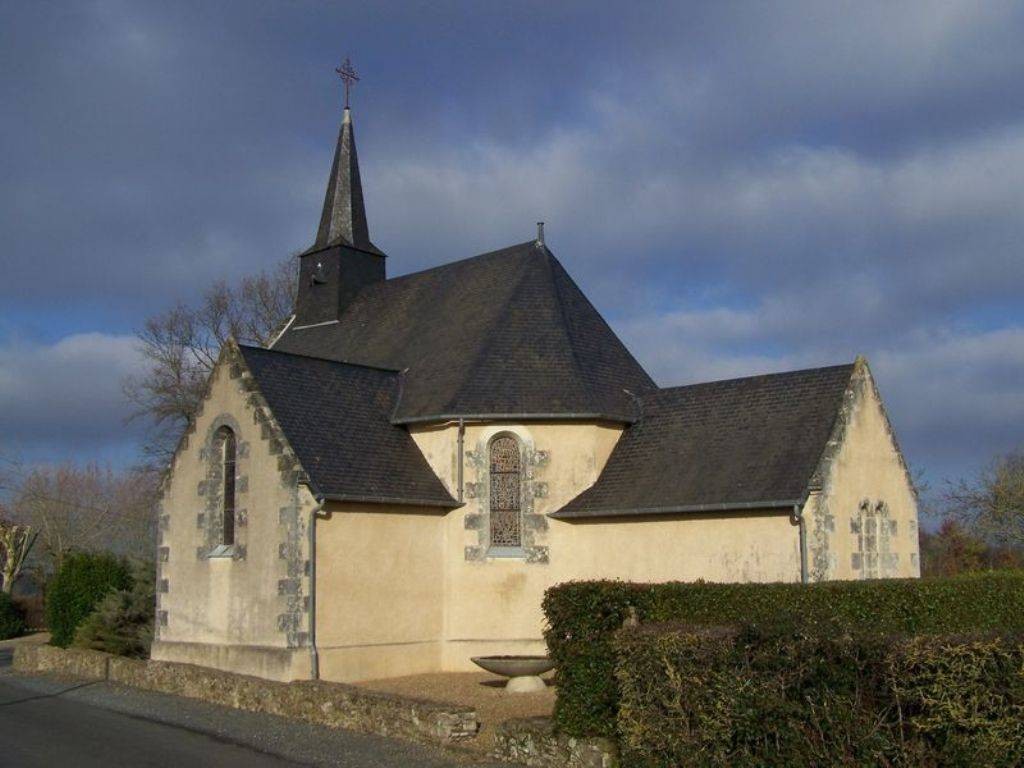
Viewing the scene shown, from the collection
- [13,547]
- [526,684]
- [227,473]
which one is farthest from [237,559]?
[13,547]

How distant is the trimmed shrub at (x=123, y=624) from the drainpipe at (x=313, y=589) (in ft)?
20.3

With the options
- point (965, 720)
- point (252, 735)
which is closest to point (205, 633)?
point (252, 735)

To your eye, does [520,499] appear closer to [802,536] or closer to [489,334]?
[489,334]

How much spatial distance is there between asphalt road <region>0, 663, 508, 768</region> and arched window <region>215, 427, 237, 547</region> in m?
3.45

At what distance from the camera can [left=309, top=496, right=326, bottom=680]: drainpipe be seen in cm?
1772

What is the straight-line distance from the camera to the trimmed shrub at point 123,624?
2262 cm

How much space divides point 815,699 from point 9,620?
32.7 metres

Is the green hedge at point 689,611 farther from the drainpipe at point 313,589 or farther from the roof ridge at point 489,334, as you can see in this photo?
the roof ridge at point 489,334

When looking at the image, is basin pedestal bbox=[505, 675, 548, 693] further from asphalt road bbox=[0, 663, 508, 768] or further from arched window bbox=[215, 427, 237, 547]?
arched window bbox=[215, 427, 237, 547]

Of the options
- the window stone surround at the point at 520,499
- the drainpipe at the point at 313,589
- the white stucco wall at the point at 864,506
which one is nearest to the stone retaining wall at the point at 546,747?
the drainpipe at the point at 313,589

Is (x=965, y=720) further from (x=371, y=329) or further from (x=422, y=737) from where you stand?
(x=371, y=329)

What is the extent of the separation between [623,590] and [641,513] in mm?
7069

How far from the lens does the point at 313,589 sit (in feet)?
58.7

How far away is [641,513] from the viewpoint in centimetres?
1888
